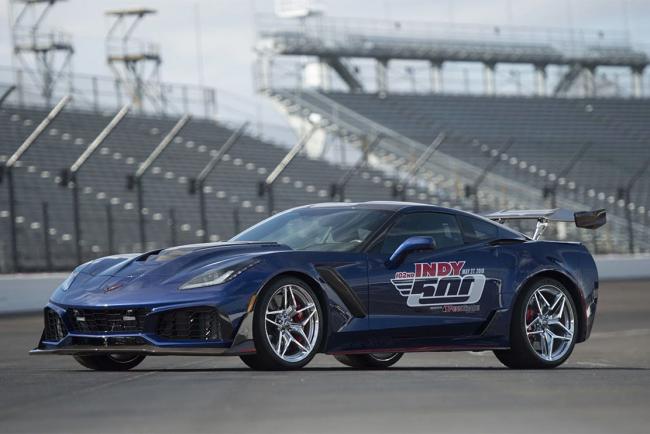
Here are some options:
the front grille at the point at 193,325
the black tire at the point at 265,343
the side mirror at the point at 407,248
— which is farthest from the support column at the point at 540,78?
the front grille at the point at 193,325

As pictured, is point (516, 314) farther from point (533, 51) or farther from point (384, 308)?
point (533, 51)

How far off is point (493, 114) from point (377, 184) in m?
15.3

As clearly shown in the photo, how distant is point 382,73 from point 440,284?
151 ft

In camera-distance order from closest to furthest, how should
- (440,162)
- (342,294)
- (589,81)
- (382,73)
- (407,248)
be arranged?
(342,294) → (407,248) → (440,162) → (382,73) → (589,81)

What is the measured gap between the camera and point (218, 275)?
845 centimetres

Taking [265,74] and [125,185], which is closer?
[125,185]

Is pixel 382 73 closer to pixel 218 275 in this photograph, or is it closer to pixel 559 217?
pixel 559 217

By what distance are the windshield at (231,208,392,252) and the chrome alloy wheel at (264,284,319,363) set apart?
20.8 inches

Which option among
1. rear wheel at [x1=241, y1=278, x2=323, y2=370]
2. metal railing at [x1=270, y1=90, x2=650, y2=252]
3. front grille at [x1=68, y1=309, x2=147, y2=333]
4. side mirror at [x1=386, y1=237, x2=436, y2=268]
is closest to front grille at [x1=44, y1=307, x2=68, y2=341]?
front grille at [x1=68, y1=309, x2=147, y2=333]

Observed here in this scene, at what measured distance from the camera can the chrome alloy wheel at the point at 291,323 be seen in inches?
335

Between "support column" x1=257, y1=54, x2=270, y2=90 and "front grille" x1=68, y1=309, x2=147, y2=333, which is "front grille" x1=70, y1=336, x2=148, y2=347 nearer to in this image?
"front grille" x1=68, y1=309, x2=147, y2=333

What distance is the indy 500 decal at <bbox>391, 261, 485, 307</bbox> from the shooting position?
923 cm

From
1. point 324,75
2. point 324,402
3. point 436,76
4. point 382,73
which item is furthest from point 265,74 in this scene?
point 324,402

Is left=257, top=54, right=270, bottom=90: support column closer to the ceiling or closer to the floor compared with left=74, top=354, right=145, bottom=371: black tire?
closer to the ceiling
